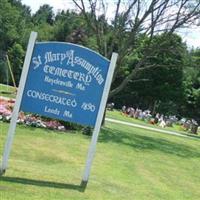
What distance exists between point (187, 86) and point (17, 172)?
5936 centimetres

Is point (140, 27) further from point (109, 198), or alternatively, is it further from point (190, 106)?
point (190, 106)

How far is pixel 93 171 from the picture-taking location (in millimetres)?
10703

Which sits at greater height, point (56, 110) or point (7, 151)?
point (56, 110)

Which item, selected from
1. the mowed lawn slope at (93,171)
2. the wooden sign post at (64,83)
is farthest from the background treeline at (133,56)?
the wooden sign post at (64,83)

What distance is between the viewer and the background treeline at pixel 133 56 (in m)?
24.5

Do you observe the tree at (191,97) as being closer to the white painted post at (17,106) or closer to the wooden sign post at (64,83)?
the wooden sign post at (64,83)

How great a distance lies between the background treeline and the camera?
964 inches

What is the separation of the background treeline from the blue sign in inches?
563

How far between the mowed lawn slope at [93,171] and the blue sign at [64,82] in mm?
1098

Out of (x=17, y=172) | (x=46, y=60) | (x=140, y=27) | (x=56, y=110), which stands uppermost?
(x=140, y=27)

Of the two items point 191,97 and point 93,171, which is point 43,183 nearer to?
point 93,171

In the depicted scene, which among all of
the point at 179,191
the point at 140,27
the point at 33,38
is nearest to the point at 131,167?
the point at 179,191

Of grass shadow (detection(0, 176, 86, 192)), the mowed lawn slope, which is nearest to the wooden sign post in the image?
grass shadow (detection(0, 176, 86, 192))

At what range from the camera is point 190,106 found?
69.1m
